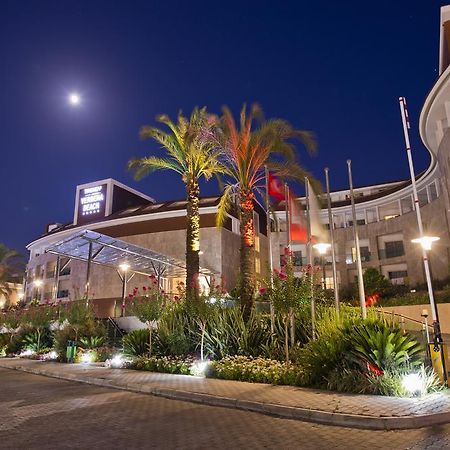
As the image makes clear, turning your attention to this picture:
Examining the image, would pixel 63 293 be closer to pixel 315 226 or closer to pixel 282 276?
pixel 315 226

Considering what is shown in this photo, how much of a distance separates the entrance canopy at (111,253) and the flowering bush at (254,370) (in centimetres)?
1295

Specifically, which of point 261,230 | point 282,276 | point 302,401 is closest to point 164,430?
point 302,401

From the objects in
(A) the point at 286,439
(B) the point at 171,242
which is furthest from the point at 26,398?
(B) the point at 171,242

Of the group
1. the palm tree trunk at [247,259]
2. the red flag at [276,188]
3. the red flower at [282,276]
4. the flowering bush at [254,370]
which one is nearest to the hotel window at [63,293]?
the palm tree trunk at [247,259]

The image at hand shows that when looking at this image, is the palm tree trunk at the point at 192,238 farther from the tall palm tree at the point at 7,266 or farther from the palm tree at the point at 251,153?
the tall palm tree at the point at 7,266

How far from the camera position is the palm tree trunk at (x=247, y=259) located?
15453mm

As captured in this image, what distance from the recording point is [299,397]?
29.1 ft

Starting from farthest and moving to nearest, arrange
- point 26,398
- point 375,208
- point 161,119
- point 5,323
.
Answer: point 375,208 < point 5,323 < point 161,119 < point 26,398

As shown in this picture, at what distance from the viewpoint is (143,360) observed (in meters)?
15.3

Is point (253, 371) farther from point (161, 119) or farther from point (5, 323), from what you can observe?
point (5, 323)

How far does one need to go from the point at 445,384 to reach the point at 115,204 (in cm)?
4901

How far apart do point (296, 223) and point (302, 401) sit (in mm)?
7909

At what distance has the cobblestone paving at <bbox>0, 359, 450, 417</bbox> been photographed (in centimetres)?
746

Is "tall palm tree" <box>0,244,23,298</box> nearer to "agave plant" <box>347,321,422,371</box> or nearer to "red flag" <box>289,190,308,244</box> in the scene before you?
"red flag" <box>289,190,308,244</box>
